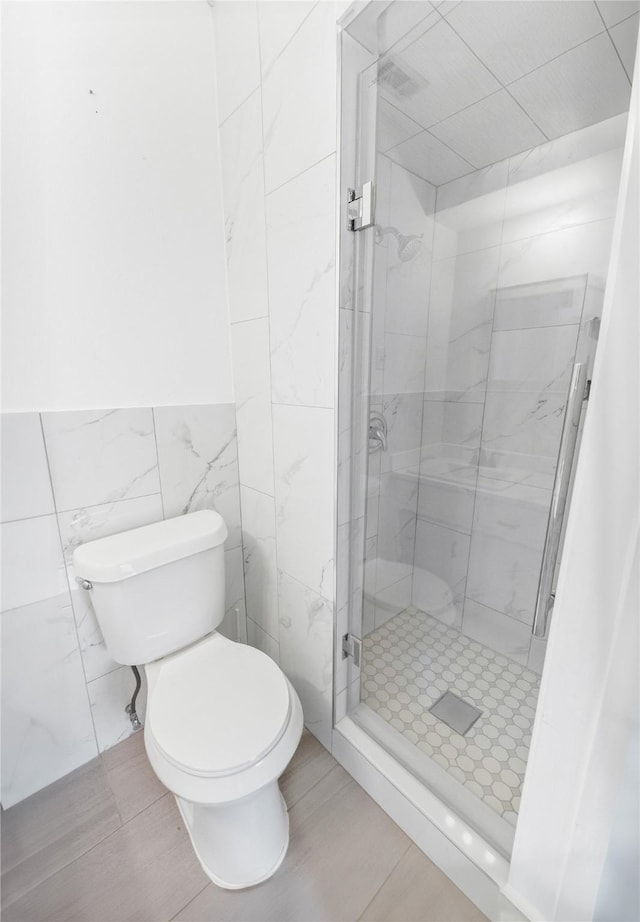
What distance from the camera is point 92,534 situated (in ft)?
3.73

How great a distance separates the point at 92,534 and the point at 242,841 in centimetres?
89

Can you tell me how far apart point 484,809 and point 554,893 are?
0.89 ft

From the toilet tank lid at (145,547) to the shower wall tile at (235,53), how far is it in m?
1.29

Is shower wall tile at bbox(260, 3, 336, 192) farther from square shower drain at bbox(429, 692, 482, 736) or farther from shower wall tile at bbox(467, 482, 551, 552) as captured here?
square shower drain at bbox(429, 692, 482, 736)

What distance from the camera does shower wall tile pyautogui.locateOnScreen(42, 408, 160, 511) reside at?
1.05 metres

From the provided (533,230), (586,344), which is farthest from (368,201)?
(533,230)

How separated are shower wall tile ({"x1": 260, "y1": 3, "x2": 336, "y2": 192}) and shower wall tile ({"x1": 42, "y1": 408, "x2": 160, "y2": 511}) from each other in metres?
0.82

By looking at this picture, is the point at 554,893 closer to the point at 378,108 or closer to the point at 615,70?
the point at 378,108

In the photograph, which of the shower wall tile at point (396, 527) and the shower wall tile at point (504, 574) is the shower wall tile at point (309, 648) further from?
the shower wall tile at point (504, 574)

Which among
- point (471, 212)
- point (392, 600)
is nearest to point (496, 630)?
point (392, 600)

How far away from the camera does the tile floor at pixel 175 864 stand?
90 centimetres

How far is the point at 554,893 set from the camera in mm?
750

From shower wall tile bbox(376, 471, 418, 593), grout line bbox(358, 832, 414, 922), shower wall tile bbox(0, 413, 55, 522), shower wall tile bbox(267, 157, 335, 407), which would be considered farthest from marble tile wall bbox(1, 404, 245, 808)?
grout line bbox(358, 832, 414, 922)

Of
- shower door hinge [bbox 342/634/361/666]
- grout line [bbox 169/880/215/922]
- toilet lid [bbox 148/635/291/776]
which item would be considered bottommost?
grout line [bbox 169/880/215/922]
